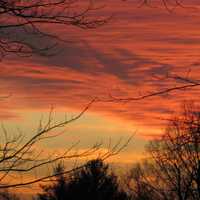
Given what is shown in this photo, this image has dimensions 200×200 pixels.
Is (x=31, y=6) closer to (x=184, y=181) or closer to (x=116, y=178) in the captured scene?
(x=184, y=181)

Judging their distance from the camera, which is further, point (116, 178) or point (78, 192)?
point (116, 178)

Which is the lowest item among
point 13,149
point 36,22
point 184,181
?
point 13,149

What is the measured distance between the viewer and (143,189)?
1683 inches

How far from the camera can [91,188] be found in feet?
136

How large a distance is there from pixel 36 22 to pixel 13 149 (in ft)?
4.61

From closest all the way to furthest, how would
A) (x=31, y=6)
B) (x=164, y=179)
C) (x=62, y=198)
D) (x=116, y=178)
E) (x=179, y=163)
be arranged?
(x=31, y=6) → (x=179, y=163) → (x=164, y=179) → (x=62, y=198) → (x=116, y=178)

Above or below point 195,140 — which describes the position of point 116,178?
above

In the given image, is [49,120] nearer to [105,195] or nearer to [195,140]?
[195,140]

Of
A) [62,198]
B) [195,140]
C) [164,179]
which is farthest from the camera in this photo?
[62,198]

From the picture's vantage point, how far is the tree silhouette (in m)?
41.0

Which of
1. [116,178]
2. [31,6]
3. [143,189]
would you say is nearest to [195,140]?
[31,6]

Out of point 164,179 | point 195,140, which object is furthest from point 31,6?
point 164,179

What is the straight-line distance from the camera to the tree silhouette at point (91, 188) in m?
41.0

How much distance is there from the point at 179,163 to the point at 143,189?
6.14 metres
